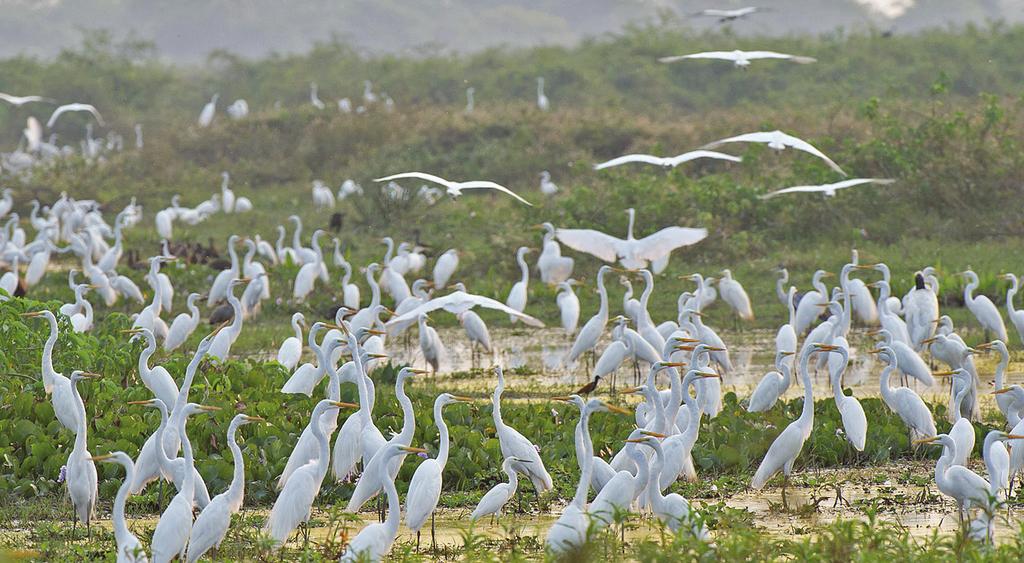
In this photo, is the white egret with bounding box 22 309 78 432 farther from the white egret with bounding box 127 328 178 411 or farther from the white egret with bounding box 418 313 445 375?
the white egret with bounding box 418 313 445 375

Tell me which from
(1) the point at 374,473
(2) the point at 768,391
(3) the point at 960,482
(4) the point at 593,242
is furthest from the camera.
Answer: (4) the point at 593,242

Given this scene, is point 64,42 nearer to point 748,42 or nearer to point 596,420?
point 748,42

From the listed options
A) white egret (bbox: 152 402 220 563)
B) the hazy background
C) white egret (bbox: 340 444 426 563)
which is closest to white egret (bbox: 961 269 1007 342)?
white egret (bbox: 340 444 426 563)

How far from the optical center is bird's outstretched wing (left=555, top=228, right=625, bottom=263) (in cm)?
1416

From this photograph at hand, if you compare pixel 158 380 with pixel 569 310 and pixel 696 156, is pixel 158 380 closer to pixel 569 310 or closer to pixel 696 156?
pixel 569 310

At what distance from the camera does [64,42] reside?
9144 cm

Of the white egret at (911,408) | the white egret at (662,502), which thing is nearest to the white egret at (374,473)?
the white egret at (662,502)

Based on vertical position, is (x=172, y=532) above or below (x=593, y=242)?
below

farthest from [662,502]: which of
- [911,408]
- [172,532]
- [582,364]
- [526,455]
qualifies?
[582,364]

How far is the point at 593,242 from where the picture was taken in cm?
1428

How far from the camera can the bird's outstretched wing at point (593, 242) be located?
1416 centimetres

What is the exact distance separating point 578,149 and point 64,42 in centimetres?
7393

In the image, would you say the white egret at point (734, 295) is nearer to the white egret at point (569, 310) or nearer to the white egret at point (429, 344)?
the white egret at point (569, 310)

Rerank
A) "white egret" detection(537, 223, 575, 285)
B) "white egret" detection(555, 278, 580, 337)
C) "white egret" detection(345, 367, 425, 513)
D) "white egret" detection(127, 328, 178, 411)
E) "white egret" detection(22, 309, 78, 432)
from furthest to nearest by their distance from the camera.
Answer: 1. "white egret" detection(537, 223, 575, 285)
2. "white egret" detection(555, 278, 580, 337)
3. "white egret" detection(127, 328, 178, 411)
4. "white egret" detection(22, 309, 78, 432)
5. "white egret" detection(345, 367, 425, 513)
